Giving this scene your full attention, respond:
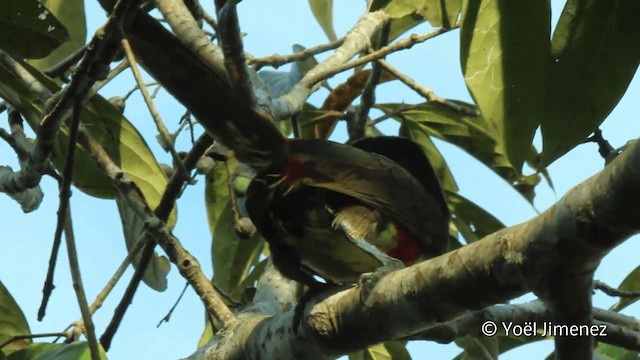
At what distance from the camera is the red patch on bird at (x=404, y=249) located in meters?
3.18

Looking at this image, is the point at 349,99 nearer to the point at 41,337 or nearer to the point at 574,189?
the point at 41,337

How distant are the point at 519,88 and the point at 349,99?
176cm

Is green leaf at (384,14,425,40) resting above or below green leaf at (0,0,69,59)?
above

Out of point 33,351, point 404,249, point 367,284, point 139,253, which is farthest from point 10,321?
point 367,284

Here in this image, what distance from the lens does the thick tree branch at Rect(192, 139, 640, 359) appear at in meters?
1.59

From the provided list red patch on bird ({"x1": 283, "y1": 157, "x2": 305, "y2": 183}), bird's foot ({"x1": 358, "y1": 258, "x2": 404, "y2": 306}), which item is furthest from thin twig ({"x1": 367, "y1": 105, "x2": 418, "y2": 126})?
bird's foot ({"x1": 358, "y1": 258, "x2": 404, "y2": 306})

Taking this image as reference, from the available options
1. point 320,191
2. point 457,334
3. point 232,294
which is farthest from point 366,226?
point 232,294

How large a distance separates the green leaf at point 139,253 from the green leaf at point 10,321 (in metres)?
0.49

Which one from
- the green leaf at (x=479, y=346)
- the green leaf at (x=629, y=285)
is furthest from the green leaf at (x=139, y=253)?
the green leaf at (x=629, y=285)

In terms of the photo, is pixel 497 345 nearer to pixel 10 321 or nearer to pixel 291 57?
pixel 291 57

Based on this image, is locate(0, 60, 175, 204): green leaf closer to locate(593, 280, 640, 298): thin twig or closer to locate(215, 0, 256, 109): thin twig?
locate(215, 0, 256, 109): thin twig

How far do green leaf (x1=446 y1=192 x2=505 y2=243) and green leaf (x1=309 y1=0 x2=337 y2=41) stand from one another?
0.92m

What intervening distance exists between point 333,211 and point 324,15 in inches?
59.9

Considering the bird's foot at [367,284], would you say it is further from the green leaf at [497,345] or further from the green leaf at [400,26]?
the green leaf at [400,26]
